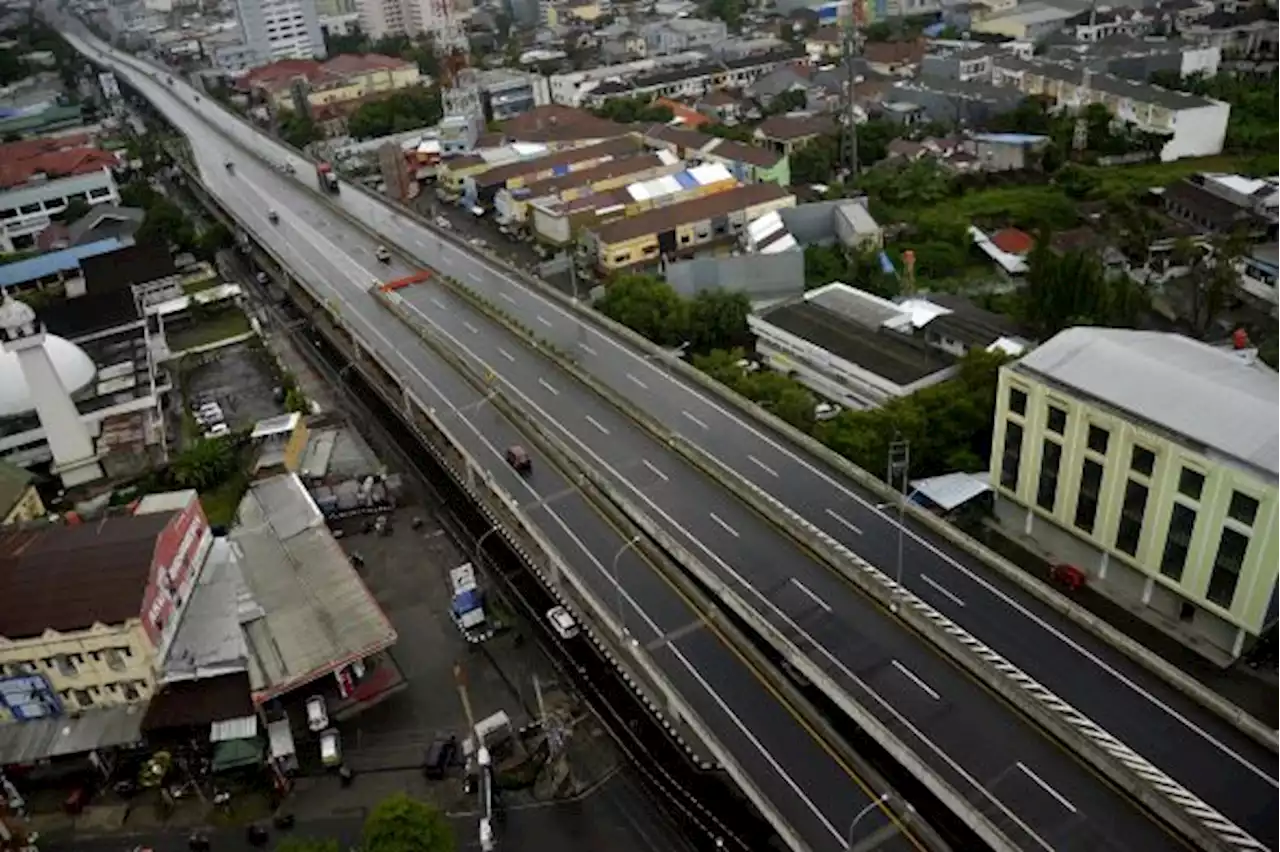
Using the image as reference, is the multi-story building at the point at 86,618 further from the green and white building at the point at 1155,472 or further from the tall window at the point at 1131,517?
the tall window at the point at 1131,517

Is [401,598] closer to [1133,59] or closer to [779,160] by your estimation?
[779,160]

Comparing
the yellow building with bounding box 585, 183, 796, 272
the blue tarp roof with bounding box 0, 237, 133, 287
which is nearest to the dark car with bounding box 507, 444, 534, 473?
the yellow building with bounding box 585, 183, 796, 272

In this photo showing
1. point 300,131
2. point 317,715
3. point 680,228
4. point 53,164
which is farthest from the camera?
point 300,131

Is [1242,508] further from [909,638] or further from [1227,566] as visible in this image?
[909,638]

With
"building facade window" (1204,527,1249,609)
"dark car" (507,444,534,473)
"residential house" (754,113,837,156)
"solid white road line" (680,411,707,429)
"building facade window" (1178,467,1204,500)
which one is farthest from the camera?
"residential house" (754,113,837,156)

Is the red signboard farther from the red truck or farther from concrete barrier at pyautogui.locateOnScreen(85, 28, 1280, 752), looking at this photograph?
the red truck

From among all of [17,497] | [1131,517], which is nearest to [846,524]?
[1131,517]
